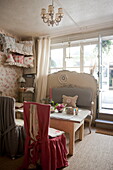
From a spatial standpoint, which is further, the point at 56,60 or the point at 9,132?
the point at 56,60

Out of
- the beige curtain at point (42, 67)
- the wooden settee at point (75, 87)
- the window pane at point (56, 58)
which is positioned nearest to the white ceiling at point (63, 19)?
the beige curtain at point (42, 67)

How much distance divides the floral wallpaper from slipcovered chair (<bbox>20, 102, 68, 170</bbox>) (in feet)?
8.77

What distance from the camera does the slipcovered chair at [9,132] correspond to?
1.93 m

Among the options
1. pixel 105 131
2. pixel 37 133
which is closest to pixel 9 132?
pixel 37 133

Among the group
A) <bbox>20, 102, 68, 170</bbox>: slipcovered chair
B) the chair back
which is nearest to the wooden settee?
<bbox>20, 102, 68, 170</bbox>: slipcovered chair

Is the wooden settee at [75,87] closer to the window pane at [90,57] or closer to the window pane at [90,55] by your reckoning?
the window pane at [90,57]

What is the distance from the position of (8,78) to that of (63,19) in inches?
98.3

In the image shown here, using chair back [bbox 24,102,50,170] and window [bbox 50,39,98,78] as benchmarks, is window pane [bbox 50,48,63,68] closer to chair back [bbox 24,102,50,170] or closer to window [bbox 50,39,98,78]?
window [bbox 50,39,98,78]

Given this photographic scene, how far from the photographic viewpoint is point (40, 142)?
1595 mm

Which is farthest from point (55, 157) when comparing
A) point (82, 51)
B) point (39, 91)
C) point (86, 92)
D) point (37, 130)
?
point (82, 51)

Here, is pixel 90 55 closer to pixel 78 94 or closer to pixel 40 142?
pixel 78 94

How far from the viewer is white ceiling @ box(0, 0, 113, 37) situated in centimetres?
262

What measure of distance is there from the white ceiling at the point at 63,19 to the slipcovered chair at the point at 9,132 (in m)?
2.08

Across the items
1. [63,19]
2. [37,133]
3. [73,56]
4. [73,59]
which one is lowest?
[37,133]
